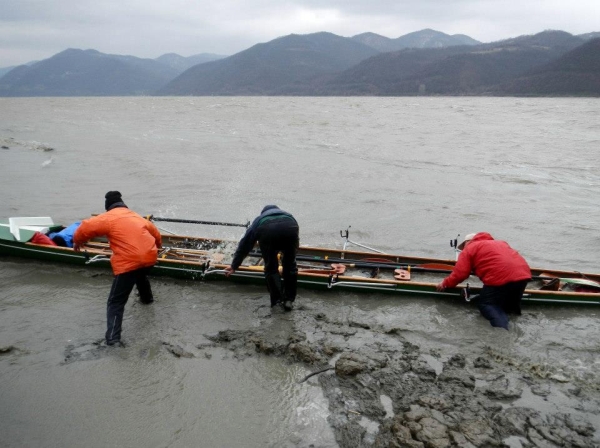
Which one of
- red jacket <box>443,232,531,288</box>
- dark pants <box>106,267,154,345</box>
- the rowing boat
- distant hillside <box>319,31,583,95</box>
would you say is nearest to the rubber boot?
the rowing boat

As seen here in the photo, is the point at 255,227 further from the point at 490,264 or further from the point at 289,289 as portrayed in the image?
the point at 490,264

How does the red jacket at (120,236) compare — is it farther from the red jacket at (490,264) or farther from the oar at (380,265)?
the red jacket at (490,264)

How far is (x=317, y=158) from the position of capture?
23844 mm

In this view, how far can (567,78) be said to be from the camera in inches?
3996

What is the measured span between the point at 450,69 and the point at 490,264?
500 feet

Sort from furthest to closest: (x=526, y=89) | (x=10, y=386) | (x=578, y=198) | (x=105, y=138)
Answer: (x=526, y=89) < (x=105, y=138) < (x=578, y=198) < (x=10, y=386)

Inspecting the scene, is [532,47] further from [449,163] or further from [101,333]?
[101,333]

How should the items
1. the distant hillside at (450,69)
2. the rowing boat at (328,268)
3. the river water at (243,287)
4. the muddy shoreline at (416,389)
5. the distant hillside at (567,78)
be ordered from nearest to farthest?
1. the muddy shoreline at (416,389)
2. the river water at (243,287)
3. the rowing boat at (328,268)
4. the distant hillside at (567,78)
5. the distant hillside at (450,69)

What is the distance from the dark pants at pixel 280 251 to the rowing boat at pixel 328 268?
0.67 m

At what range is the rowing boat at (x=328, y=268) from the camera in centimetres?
705

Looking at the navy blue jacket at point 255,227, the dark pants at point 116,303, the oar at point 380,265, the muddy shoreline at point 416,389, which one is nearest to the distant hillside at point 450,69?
the oar at point 380,265

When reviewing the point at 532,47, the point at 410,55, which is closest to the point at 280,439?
the point at 532,47

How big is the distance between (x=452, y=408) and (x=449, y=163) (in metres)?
19.6

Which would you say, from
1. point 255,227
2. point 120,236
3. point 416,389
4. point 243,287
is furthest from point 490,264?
point 120,236
